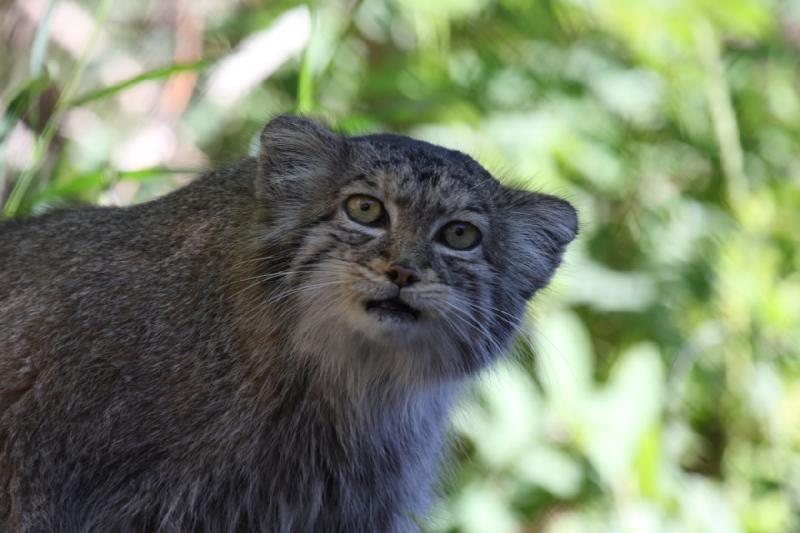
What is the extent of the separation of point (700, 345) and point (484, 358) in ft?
11.1

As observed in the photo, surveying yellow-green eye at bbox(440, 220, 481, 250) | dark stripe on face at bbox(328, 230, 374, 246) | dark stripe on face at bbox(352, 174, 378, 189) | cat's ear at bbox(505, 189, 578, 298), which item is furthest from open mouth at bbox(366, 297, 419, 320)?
cat's ear at bbox(505, 189, 578, 298)

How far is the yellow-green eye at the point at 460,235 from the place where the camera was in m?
3.58

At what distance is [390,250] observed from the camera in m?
3.38

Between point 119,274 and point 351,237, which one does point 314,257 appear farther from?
point 119,274

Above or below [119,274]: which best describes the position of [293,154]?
above

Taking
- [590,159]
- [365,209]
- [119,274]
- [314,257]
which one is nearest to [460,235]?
[365,209]

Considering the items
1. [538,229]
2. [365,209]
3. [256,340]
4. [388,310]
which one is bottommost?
[256,340]

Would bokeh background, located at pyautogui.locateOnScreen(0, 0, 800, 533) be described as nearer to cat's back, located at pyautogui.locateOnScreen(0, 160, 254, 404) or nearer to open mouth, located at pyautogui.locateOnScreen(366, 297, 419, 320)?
cat's back, located at pyautogui.locateOnScreen(0, 160, 254, 404)

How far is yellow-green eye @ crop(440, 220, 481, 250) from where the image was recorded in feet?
11.8

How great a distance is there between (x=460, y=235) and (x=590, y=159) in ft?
11.1

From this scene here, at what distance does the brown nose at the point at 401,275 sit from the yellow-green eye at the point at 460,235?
0.29m

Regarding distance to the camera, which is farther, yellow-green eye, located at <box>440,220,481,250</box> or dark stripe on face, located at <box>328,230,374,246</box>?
yellow-green eye, located at <box>440,220,481,250</box>

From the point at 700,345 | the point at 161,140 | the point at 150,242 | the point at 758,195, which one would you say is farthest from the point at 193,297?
the point at 758,195

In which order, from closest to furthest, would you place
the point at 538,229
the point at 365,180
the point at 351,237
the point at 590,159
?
1. the point at 351,237
2. the point at 365,180
3. the point at 538,229
4. the point at 590,159
